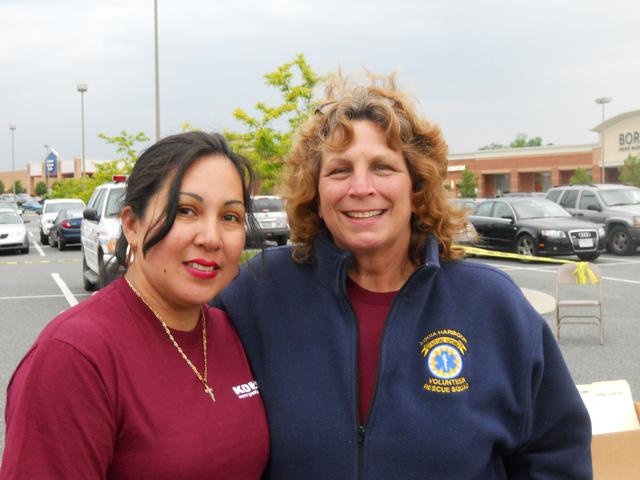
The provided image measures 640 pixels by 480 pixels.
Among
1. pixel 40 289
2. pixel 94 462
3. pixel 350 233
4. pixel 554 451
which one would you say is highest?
pixel 350 233

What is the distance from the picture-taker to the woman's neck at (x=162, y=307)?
6.38 feet

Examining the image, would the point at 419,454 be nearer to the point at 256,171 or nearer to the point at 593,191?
the point at 256,171

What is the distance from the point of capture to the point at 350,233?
2.30 metres

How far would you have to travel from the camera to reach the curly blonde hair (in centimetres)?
225

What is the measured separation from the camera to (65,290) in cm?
1402

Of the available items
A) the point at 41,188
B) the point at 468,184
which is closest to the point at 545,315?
the point at 468,184

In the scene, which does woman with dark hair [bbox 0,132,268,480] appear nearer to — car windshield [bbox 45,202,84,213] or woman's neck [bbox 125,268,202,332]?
woman's neck [bbox 125,268,202,332]

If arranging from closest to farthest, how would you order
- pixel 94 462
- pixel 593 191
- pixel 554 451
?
1. pixel 94 462
2. pixel 554 451
3. pixel 593 191

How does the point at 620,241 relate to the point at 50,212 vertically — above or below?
below

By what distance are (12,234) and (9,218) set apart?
124cm

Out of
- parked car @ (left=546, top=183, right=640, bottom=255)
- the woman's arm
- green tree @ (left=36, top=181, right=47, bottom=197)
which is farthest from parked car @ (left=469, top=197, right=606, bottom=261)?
green tree @ (left=36, top=181, right=47, bottom=197)

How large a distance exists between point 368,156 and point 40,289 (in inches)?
521

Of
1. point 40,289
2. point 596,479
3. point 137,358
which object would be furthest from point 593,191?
point 137,358

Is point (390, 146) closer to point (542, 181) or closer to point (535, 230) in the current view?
point (535, 230)
